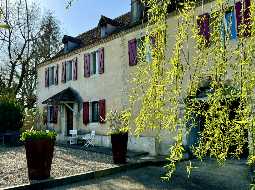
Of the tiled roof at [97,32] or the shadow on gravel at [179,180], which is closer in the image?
the shadow on gravel at [179,180]

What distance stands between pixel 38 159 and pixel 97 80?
32.6 feet

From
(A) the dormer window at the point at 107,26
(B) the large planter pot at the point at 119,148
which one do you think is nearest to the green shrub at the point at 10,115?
(A) the dormer window at the point at 107,26

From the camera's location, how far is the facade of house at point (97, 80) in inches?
634

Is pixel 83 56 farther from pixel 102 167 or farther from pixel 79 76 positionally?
pixel 102 167

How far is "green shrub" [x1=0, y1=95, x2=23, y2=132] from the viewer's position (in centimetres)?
1969

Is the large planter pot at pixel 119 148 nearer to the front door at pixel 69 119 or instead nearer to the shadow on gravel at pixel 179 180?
the shadow on gravel at pixel 179 180

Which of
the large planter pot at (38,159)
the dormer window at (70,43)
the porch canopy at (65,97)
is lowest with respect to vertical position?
the large planter pot at (38,159)

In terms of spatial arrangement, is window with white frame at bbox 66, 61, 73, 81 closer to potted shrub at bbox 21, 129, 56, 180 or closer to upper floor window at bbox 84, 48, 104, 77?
upper floor window at bbox 84, 48, 104, 77

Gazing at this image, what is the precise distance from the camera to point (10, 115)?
1988 centimetres

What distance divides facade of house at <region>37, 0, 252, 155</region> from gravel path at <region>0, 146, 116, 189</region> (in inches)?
116

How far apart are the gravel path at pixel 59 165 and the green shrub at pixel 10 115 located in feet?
18.7

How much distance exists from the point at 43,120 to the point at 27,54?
35.7ft

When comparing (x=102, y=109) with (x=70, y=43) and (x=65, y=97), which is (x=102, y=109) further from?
(x=70, y=43)

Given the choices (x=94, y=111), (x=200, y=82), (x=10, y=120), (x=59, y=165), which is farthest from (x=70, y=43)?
(x=200, y=82)
